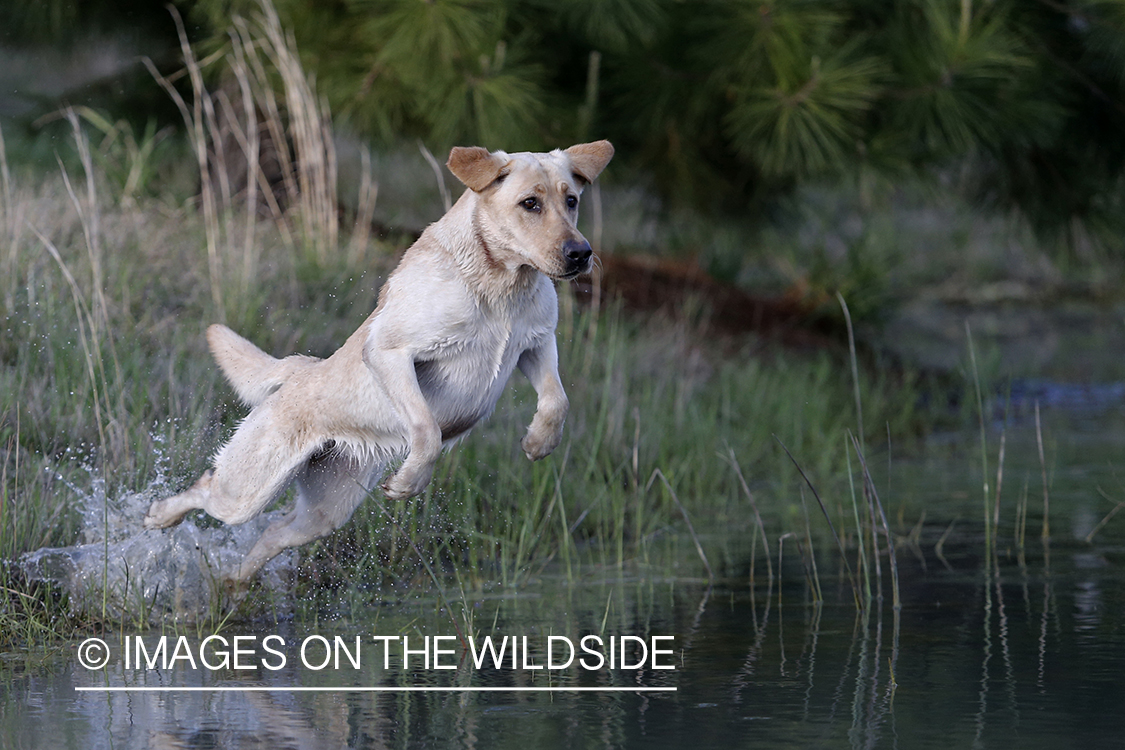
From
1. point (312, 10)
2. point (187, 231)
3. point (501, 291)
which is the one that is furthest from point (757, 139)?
point (501, 291)

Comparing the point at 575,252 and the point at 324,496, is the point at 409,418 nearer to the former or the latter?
the point at 575,252

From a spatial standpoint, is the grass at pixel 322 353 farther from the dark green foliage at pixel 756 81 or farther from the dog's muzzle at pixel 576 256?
the dog's muzzle at pixel 576 256

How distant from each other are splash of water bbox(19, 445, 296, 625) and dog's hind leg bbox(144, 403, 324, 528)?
0.34m

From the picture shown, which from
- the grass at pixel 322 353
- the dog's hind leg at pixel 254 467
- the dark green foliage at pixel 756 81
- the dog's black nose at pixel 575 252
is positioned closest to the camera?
the dog's black nose at pixel 575 252

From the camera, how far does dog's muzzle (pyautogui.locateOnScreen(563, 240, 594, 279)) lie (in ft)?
13.7

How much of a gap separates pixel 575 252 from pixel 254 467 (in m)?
1.57

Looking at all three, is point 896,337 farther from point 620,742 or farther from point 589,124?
point 620,742

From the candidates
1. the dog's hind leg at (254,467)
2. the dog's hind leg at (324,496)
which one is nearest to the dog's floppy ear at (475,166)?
the dog's hind leg at (254,467)

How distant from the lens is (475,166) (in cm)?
437

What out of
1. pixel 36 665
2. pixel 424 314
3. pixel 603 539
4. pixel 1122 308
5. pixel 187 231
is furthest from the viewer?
pixel 1122 308

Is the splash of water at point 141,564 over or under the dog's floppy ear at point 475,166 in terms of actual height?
under

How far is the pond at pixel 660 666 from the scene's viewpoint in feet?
13.2

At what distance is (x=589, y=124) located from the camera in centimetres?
940

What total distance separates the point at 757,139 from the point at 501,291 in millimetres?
5115
